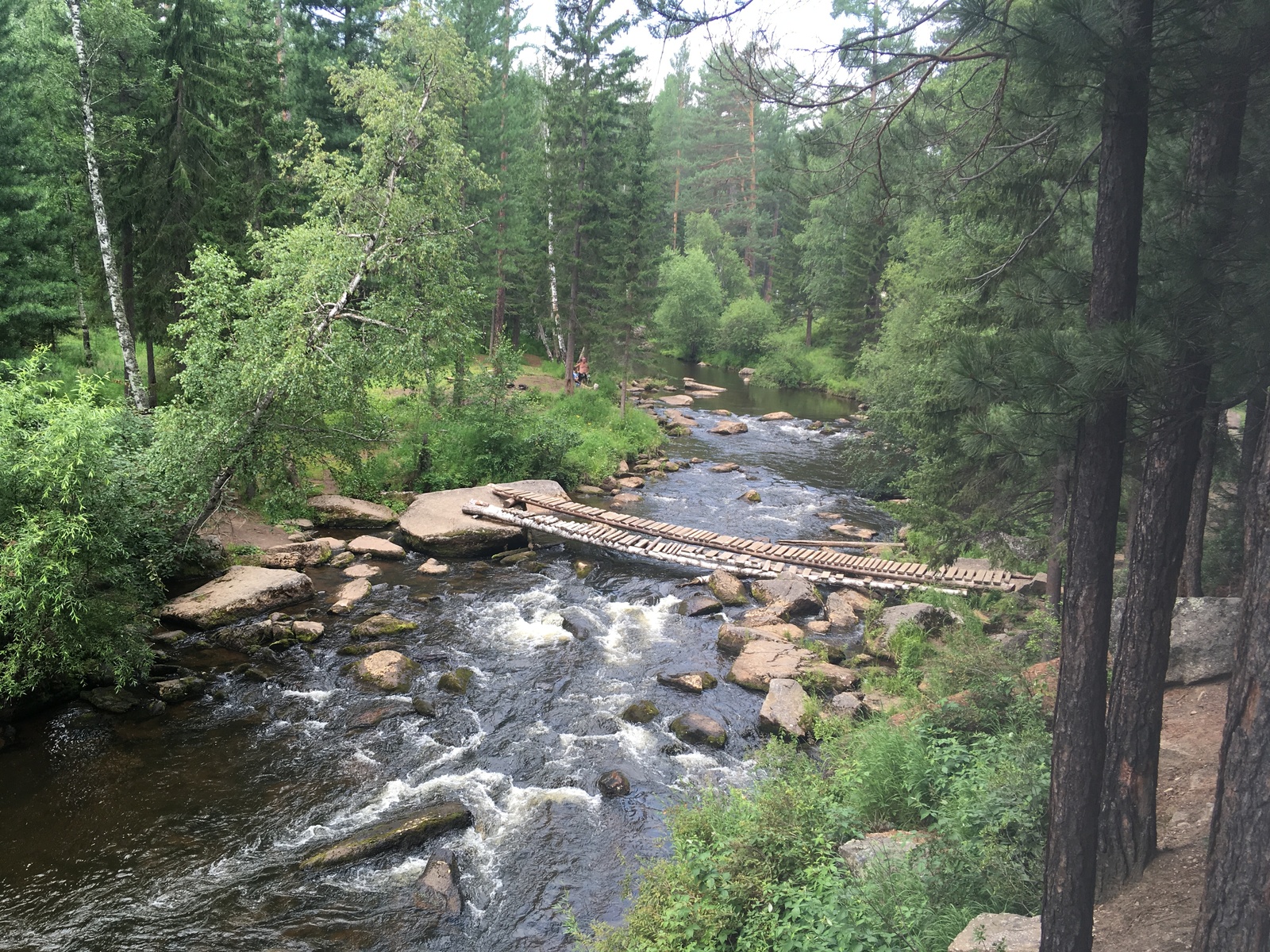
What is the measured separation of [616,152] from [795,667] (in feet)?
73.3

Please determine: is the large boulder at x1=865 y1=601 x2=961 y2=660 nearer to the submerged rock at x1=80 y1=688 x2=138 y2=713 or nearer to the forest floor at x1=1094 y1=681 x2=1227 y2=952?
the forest floor at x1=1094 y1=681 x2=1227 y2=952

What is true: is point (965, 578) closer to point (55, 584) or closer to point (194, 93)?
point (55, 584)

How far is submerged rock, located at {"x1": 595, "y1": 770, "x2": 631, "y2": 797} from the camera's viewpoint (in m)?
9.91

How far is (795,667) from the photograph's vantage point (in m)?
12.7

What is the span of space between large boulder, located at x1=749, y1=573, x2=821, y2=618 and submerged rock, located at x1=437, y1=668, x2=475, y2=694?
603 centimetres

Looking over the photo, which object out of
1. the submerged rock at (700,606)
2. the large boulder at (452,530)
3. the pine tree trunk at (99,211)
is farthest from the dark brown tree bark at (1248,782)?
the pine tree trunk at (99,211)

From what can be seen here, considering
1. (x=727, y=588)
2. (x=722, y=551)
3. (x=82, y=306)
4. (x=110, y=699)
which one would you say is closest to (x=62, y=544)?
(x=110, y=699)

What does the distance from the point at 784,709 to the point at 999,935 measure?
5.55m

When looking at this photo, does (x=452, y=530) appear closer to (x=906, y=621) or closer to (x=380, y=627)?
(x=380, y=627)

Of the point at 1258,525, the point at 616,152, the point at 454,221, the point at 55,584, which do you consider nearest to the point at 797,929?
the point at 1258,525

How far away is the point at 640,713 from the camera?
11.6 meters

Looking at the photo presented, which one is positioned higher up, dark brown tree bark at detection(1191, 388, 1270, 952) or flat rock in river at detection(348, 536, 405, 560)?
dark brown tree bark at detection(1191, 388, 1270, 952)

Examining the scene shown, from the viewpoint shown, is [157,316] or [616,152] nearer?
[157,316]

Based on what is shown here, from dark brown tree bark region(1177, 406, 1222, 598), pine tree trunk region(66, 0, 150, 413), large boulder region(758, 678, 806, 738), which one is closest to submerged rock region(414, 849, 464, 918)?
large boulder region(758, 678, 806, 738)
